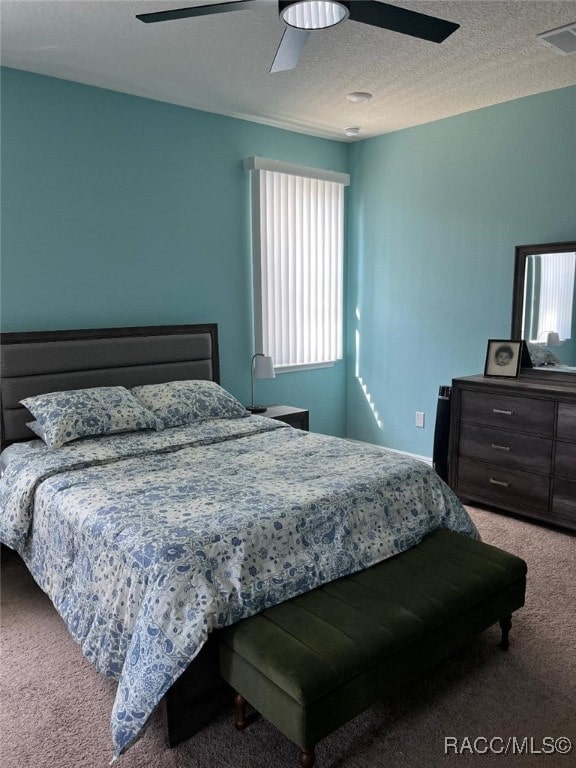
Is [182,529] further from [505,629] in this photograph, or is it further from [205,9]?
[205,9]

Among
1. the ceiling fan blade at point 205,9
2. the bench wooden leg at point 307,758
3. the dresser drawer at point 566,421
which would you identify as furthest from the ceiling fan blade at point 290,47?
the bench wooden leg at point 307,758

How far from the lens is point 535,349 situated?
3.83 m

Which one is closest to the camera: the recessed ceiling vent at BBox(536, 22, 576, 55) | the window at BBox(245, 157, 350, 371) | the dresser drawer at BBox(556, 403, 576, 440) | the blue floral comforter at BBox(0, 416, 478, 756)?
the blue floral comforter at BBox(0, 416, 478, 756)


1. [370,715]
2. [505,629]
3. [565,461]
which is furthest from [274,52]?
[370,715]

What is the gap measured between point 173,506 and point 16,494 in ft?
2.97

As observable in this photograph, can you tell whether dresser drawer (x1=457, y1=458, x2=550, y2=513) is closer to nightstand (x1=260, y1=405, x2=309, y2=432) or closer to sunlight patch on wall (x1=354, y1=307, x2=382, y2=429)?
nightstand (x1=260, y1=405, x2=309, y2=432)

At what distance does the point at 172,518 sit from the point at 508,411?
2323mm

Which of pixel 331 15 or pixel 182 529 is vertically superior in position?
pixel 331 15

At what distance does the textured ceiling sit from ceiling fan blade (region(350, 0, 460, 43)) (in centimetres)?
47

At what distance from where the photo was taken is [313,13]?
2.10 m

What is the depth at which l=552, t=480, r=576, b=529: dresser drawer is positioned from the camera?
10.9ft

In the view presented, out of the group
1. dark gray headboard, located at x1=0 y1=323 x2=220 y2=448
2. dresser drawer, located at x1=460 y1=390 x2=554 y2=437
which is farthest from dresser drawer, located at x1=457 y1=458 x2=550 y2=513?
dark gray headboard, located at x1=0 y1=323 x2=220 y2=448

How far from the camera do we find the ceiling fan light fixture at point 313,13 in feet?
6.47

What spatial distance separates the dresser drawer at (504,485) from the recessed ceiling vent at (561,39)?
2.30 meters
